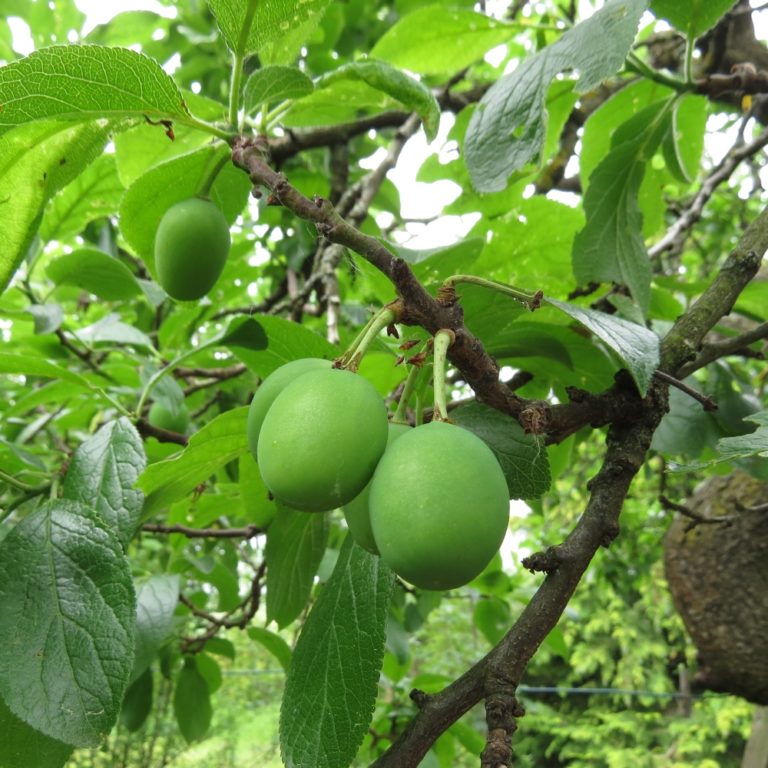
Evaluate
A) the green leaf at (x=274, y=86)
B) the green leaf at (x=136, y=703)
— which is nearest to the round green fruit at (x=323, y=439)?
the green leaf at (x=274, y=86)

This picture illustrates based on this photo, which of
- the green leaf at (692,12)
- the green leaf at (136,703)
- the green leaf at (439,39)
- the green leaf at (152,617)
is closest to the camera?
the green leaf at (692,12)

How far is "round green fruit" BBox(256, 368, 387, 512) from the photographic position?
71 centimetres

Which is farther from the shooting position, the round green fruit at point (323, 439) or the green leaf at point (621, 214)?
the green leaf at point (621, 214)

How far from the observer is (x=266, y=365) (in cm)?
115

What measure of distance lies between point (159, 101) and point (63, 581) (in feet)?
2.05

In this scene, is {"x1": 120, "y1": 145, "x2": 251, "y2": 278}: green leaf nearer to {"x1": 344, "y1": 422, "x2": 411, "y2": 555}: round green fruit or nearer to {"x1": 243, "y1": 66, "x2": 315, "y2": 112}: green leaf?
{"x1": 243, "y1": 66, "x2": 315, "y2": 112}: green leaf

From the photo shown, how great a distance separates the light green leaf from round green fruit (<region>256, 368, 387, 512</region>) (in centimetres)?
134

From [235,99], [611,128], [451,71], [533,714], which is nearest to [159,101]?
[235,99]

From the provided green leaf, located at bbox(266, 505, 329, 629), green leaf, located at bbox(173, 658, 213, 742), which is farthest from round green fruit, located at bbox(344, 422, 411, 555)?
green leaf, located at bbox(173, 658, 213, 742)

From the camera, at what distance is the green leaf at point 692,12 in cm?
131

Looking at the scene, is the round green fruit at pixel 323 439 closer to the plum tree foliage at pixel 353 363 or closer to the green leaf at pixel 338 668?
the plum tree foliage at pixel 353 363

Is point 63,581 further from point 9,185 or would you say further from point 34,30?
point 34,30

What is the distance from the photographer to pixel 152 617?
4.91 feet

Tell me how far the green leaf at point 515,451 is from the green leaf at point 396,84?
16.2 inches
